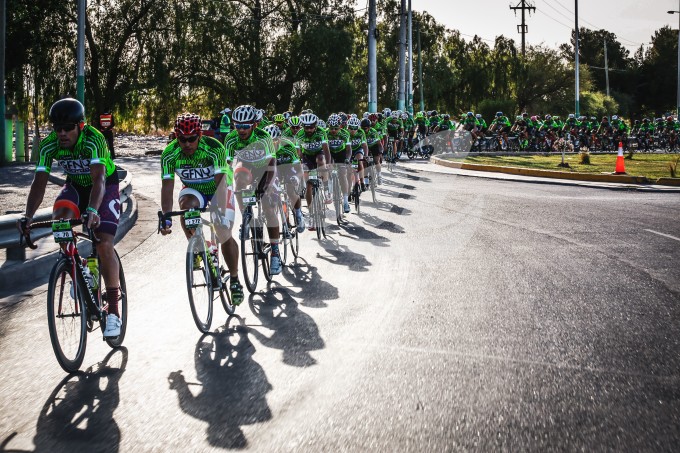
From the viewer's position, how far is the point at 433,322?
6941mm

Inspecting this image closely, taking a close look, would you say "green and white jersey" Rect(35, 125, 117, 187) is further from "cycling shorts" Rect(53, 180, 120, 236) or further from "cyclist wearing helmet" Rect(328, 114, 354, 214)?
"cyclist wearing helmet" Rect(328, 114, 354, 214)

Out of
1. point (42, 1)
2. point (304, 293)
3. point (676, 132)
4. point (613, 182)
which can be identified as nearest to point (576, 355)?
point (304, 293)

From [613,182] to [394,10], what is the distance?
37017 millimetres

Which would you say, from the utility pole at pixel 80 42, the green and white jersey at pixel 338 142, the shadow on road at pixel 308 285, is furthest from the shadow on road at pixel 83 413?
the utility pole at pixel 80 42

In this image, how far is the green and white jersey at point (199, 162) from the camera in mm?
6984

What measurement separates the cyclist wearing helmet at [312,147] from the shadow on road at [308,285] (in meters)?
2.59

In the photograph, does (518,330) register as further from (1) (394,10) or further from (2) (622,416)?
(1) (394,10)

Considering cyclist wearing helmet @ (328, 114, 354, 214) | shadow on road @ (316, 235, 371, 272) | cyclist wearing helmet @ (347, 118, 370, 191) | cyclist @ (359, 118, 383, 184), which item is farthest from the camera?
cyclist @ (359, 118, 383, 184)

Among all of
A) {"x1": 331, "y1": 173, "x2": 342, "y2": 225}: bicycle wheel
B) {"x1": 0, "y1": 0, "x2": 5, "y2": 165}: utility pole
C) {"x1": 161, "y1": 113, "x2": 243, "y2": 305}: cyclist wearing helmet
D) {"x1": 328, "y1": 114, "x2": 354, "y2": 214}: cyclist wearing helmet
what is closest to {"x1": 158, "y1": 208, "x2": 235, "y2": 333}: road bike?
{"x1": 161, "y1": 113, "x2": 243, "y2": 305}: cyclist wearing helmet

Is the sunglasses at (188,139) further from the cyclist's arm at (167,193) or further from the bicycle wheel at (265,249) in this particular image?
the bicycle wheel at (265,249)

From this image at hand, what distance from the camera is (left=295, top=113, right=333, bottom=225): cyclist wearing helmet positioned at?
1272 centimetres

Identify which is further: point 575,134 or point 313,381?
point 575,134

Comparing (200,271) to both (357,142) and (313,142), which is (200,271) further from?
(357,142)

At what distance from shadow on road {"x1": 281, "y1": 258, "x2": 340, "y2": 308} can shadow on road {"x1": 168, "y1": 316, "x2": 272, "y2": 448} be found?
1504 mm
